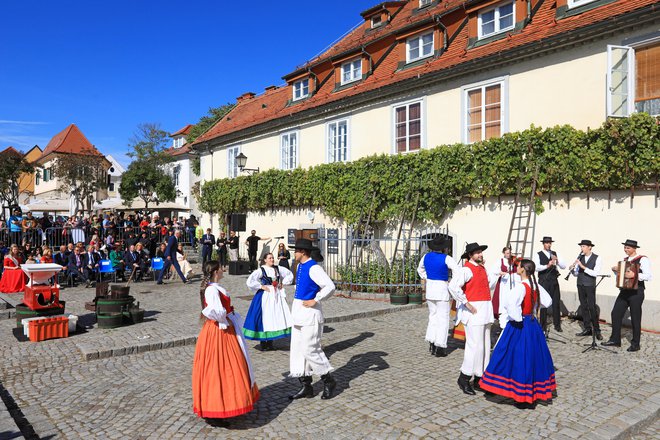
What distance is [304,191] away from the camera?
19906 mm

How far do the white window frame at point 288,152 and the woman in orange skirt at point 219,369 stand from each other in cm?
1585

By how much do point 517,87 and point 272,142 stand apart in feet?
38.7

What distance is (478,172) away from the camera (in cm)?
1352

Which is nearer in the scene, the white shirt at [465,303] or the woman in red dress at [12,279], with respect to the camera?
the white shirt at [465,303]

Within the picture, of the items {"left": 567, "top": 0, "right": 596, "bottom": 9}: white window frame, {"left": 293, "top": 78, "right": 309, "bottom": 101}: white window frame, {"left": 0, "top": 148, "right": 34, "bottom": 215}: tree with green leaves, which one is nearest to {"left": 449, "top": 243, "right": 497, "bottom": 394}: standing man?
{"left": 567, "top": 0, "right": 596, "bottom": 9}: white window frame

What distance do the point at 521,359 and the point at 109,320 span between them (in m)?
7.79

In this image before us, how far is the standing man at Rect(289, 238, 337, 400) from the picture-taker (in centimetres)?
618

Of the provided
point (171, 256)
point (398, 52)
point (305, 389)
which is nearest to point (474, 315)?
point (305, 389)

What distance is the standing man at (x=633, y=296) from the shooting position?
861cm

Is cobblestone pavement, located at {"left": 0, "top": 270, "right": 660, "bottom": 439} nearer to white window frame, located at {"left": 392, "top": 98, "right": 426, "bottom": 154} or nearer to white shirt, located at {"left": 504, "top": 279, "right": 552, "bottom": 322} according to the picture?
white shirt, located at {"left": 504, "top": 279, "right": 552, "bottom": 322}

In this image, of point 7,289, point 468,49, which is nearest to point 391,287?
point 468,49

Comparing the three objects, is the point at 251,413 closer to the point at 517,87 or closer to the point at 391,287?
the point at 391,287

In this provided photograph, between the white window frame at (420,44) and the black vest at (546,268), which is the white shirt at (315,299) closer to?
the black vest at (546,268)

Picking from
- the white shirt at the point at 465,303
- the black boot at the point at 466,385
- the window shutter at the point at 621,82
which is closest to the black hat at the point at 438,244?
the white shirt at the point at 465,303
